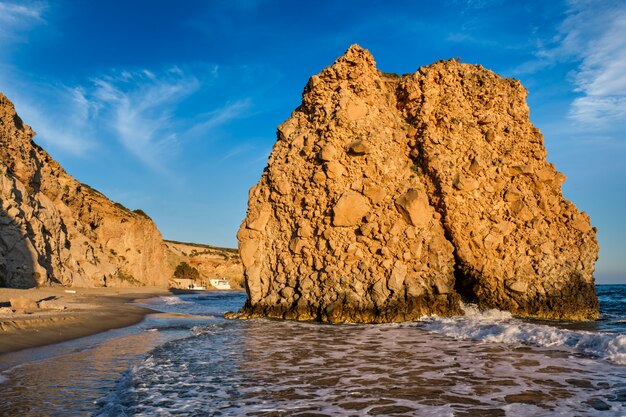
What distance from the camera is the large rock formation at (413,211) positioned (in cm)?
1634

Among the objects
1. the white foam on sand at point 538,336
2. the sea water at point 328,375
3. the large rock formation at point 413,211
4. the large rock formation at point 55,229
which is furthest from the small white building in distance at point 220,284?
the sea water at point 328,375

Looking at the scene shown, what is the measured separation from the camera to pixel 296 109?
2089cm

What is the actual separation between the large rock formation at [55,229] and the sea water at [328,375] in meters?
16.2

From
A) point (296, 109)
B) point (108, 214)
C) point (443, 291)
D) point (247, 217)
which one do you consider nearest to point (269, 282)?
point (247, 217)

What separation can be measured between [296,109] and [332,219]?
261 inches

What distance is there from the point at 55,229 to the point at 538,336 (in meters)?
30.7

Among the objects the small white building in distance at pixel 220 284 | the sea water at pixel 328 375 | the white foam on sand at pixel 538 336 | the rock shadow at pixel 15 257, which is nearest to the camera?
the sea water at pixel 328 375

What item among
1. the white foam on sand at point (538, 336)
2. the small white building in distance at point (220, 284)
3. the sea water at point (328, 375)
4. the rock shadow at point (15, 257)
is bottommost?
the sea water at point (328, 375)

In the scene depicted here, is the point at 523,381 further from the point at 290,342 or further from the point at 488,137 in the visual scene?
the point at 488,137

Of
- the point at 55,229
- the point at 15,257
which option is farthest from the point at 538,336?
the point at 55,229

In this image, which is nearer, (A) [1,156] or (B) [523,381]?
(B) [523,381]

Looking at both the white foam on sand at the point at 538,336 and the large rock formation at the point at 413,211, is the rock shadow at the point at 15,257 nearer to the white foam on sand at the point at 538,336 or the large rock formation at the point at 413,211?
the large rock formation at the point at 413,211

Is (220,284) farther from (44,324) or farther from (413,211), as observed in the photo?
(44,324)

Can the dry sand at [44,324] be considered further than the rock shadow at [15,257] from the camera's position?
No
